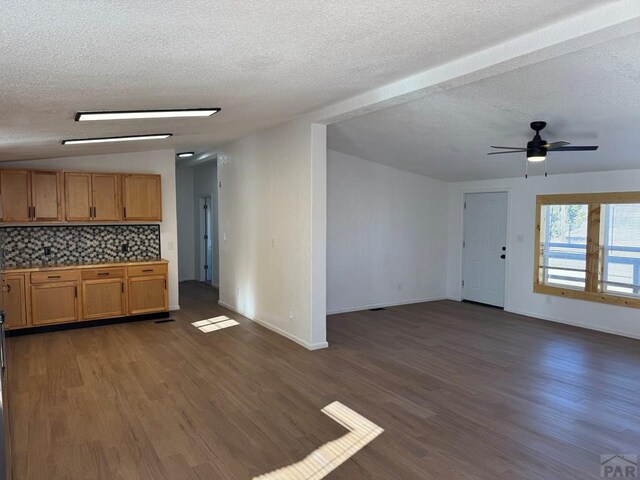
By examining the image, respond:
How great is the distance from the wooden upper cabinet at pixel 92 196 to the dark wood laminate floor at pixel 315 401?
64.1 inches

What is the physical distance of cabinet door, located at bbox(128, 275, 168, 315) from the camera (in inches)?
253

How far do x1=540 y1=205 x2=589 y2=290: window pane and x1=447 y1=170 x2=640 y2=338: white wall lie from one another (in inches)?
8.8

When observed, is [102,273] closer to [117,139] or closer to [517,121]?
[117,139]

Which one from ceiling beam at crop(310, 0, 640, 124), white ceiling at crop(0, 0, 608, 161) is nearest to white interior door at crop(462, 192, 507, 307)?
ceiling beam at crop(310, 0, 640, 124)

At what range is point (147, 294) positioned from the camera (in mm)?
6539

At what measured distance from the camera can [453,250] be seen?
335 inches

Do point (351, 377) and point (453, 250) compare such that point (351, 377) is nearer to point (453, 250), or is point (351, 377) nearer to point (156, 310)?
point (156, 310)

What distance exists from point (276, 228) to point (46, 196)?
125 inches

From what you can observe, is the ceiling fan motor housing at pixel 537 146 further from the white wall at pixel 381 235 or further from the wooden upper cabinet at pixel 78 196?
the wooden upper cabinet at pixel 78 196

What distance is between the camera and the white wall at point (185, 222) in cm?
1047

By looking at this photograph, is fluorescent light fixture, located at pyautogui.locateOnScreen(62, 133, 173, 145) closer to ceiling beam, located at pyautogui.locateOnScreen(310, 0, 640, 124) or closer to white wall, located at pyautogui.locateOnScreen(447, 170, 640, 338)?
ceiling beam, located at pyautogui.locateOnScreen(310, 0, 640, 124)

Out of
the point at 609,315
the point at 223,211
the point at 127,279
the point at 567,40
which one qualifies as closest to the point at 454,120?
the point at 567,40

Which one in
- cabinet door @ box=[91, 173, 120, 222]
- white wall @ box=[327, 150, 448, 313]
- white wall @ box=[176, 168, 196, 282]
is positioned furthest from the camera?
white wall @ box=[176, 168, 196, 282]

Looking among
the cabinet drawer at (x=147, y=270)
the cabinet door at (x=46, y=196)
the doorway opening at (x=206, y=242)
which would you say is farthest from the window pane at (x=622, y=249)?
the cabinet door at (x=46, y=196)
